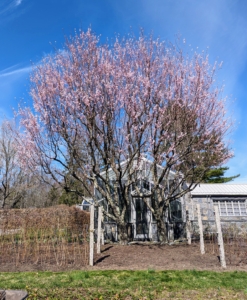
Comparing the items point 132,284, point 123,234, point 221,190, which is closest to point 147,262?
point 132,284

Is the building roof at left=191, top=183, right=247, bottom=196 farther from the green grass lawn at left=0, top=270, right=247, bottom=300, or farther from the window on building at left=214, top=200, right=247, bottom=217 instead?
the green grass lawn at left=0, top=270, right=247, bottom=300

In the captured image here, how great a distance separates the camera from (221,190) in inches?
589

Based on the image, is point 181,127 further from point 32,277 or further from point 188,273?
point 32,277

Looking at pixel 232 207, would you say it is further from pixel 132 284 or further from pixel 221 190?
pixel 132 284

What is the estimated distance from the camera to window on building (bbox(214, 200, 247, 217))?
Result: 47.8 feet

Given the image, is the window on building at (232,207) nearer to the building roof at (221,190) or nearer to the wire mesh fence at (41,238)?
the building roof at (221,190)

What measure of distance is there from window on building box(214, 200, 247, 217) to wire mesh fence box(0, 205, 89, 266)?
986 centimetres

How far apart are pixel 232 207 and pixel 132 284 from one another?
1202 cm

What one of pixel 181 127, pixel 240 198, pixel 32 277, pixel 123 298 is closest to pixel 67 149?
pixel 181 127

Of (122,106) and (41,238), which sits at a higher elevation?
(122,106)

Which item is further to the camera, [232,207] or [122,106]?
[232,207]

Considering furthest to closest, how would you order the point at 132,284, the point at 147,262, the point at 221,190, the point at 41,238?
1. the point at 221,190
2. the point at 41,238
3. the point at 147,262
4. the point at 132,284

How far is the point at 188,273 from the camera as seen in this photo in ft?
17.4

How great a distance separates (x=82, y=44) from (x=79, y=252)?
6.68m
